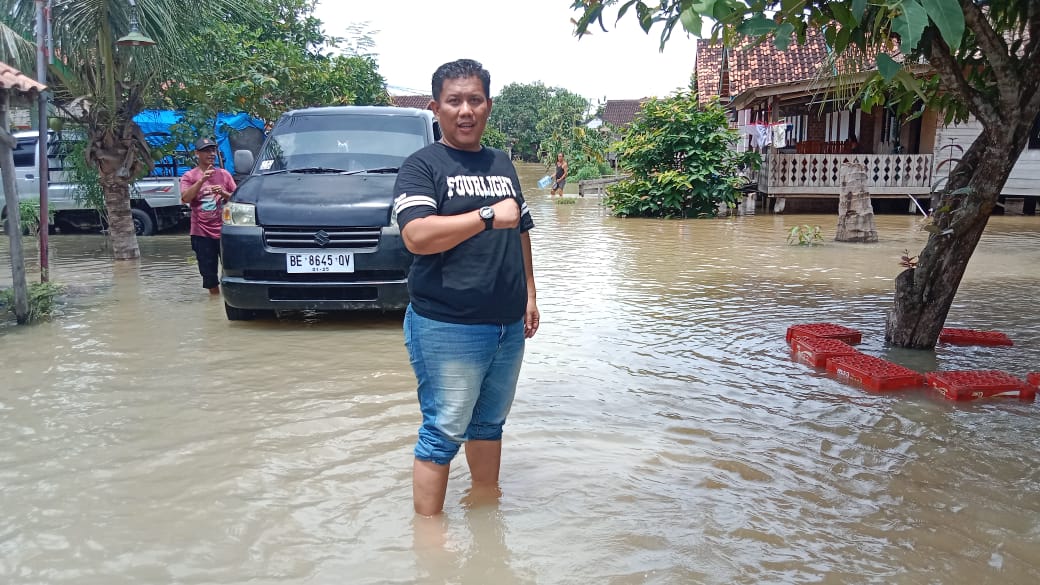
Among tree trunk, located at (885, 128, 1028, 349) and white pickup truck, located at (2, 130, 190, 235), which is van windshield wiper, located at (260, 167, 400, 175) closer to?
tree trunk, located at (885, 128, 1028, 349)

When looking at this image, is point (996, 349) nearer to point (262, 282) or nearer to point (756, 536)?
point (756, 536)

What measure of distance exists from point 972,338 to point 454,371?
5.20 m

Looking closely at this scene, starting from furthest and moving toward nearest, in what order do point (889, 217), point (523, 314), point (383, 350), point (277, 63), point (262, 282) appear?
point (889, 217)
point (277, 63)
point (262, 282)
point (383, 350)
point (523, 314)

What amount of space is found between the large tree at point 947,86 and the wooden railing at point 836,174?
13.1m

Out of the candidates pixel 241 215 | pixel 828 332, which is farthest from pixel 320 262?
pixel 828 332

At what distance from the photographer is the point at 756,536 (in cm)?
337

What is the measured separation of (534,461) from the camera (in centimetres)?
417

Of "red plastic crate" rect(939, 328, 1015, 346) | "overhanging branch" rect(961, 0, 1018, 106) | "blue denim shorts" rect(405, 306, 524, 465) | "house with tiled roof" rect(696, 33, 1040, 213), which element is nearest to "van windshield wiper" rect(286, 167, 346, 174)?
"blue denim shorts" rect(405, 306, 524, 465)

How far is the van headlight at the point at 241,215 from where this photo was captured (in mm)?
6789

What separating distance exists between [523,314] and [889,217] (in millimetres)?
17802

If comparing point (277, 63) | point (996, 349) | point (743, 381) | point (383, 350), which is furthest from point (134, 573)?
point (277, 63)

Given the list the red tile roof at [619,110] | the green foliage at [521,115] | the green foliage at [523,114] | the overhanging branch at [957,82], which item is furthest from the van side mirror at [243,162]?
the green foliage at [521,115]

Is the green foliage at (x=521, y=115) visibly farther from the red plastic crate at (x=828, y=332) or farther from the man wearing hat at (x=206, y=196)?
the red plastic crate at (x=828, y=332)

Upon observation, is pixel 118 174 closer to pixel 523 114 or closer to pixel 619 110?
pixel 619 110
